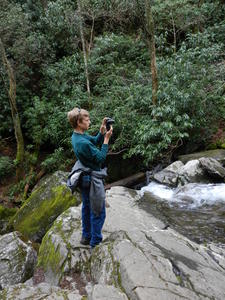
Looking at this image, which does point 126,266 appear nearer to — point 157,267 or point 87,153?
point 157,267

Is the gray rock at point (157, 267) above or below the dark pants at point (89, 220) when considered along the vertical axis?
below

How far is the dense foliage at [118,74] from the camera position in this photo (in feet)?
29.1

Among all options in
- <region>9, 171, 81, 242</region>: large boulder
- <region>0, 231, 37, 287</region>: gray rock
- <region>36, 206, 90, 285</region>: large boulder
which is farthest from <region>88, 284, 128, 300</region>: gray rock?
<region>9, 171, 81, 242</region>: large boulder

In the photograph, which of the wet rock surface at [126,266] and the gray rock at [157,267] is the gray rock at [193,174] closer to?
the wet rock surface at [126,266]

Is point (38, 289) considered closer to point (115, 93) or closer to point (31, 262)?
point (31, 262)

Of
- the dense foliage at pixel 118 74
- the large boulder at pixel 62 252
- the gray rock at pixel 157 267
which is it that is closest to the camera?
the gray rock at pixel 157 267

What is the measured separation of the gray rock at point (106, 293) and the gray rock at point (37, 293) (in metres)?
0.18

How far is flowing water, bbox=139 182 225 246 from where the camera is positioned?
5.00m

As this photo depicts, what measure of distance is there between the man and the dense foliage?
4961 mm

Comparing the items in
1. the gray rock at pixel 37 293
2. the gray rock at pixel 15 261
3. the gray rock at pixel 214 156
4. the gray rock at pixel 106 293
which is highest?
the gray rock at pixel 214 156

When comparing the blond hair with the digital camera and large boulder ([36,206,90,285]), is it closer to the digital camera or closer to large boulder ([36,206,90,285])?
the digital camera

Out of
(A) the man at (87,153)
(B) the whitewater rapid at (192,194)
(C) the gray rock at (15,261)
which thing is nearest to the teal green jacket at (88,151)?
(A) the man at (87,153)

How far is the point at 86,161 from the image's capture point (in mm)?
3256

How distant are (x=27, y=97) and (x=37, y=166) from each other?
3.27 m
